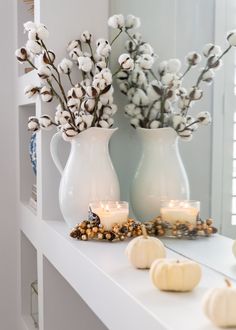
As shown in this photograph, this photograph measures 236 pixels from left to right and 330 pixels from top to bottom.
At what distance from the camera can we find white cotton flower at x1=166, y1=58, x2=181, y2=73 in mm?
1495

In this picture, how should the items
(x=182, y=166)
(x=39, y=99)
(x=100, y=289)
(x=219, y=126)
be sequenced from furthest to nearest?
(x=39, y=99), (x=182, y=166), (x=219, y=126), (x=100, y=289)

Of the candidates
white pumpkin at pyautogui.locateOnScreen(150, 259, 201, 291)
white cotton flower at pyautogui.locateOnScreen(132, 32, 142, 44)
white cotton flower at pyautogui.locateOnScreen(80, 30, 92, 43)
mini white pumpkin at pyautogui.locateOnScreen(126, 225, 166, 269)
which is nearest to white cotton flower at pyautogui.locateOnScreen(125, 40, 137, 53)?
white cotton flower at pyautogui.locateOnScreen(132, 32, 142, 44)

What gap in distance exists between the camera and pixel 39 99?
1.68 metres

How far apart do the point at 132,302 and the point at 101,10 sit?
1.06m

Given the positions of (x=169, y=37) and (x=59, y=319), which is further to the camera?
(x=59, y=319)

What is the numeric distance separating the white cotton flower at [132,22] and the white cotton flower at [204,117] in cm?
43

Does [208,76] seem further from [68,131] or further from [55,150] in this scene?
[55,150]

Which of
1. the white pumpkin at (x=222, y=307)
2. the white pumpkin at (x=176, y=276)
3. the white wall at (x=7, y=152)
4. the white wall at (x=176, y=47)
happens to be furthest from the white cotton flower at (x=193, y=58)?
the white wall at (x=7, y=152)

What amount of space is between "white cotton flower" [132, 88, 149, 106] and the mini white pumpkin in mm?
Result: 570

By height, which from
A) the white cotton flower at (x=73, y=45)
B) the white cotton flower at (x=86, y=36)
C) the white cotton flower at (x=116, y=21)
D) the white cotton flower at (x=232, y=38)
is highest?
the white cotton flower at (x=116, y=21)

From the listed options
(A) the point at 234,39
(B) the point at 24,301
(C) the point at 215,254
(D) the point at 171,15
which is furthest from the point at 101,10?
(B) the point at 24,301

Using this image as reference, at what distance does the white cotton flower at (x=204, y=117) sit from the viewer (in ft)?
4.30

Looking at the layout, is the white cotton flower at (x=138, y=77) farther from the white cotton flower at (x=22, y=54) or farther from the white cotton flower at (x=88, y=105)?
the white cotton flower at (x=22, y=54)

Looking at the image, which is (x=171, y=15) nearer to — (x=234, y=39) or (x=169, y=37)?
(x=169, y=37)
